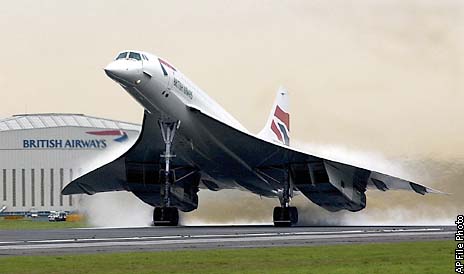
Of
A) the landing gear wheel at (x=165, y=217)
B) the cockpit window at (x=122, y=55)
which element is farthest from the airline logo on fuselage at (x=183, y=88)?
the landing gear wheel at (x=165, y=217)

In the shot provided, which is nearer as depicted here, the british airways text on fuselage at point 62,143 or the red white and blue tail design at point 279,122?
the red white and blue tail design at point 279,122

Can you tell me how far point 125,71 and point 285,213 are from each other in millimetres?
8194

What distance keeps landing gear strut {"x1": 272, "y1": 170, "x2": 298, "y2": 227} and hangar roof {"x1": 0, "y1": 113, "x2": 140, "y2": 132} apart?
163 ft

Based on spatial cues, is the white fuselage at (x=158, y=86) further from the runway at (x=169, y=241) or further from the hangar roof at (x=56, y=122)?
the hangar roof at (x=56, y=122)

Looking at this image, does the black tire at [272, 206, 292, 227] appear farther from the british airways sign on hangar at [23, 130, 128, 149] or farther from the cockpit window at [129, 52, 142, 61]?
the british airways sign on hangar at [23, 130, 128, 149]

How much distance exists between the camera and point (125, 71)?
30641 mm

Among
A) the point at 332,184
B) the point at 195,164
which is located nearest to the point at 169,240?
the point at 332,184

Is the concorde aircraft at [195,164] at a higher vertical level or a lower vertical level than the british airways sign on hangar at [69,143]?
lower

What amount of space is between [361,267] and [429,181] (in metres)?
18.6

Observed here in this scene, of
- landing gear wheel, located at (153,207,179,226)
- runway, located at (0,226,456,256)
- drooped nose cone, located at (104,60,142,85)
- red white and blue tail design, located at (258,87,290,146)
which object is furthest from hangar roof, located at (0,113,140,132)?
runway, located at (0,226,456,256)

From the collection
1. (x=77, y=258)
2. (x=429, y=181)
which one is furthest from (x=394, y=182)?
(x=77, y=258)

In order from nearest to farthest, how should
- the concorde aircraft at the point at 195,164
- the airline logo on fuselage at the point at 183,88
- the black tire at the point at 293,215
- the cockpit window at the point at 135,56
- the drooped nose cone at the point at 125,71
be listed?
the drooped nose cone at the point at 125,71 < the cockpit window at the point at 135,56 < the concorde aircraft at the point at 195,164 < the airline logo on fuselage at the point at 183,88 < the black tire at the point at 293,215

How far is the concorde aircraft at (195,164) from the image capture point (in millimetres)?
32219

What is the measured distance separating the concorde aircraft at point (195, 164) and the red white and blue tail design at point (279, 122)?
190 inches
